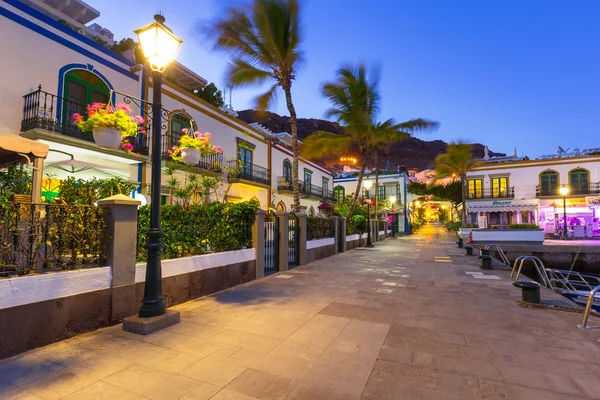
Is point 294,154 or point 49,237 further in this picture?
point 294,154

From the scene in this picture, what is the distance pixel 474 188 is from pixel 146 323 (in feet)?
126

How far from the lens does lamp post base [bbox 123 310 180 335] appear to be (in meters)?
3.88

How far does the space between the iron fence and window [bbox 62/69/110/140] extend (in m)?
7.47

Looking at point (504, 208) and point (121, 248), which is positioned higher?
point (504, 208)

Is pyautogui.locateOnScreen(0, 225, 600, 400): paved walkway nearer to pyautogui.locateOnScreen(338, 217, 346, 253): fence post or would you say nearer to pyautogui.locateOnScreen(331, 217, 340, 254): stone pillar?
pyautogui.locateOnScreen(331, 217, 340, 254): stone pillar

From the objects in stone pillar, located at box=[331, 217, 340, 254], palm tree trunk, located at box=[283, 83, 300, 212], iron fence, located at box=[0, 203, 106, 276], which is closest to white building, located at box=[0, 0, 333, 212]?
iron fence, located at box=[0, 203, 106, 276]

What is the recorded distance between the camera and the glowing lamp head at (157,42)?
4195 millimetres

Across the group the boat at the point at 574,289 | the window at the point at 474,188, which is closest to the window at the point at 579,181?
the window at the point at 474,188

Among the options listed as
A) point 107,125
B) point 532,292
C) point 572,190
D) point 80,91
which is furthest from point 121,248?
point 572,190

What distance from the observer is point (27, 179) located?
20.8 ft

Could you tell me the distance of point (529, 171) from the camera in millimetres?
32625

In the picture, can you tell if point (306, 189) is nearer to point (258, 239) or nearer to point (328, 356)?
point (258, 239)

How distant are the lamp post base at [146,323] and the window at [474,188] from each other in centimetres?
3763

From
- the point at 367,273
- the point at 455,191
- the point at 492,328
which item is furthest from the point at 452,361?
the point at 455,191
